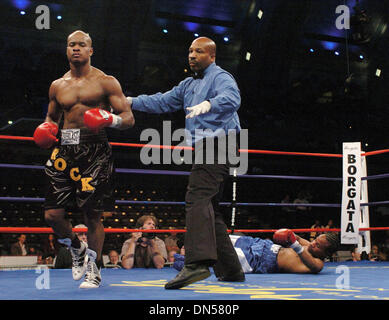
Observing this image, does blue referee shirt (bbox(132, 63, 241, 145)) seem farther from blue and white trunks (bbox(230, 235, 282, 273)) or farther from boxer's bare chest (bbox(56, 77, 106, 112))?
blue and white trunks (bbox(230, 235, 282, 273))

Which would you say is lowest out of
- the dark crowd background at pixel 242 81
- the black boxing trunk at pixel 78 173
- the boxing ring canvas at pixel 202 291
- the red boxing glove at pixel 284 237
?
the boxing ring canvas at pixel 202 291

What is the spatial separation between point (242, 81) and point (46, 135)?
9.10 m

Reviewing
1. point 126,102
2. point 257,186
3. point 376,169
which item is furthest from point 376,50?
point 126,102

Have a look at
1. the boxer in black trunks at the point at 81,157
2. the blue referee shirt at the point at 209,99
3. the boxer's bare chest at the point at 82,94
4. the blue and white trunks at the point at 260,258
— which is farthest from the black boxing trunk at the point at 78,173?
the blue and white trunks at the point at 260,258

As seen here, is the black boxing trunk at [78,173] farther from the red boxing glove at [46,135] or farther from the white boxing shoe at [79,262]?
the white boxing shoe at [79,262]

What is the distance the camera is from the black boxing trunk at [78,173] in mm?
2291

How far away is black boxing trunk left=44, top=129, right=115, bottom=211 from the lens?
2291 millimetres

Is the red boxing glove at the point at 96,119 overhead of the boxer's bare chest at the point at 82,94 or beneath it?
beneath

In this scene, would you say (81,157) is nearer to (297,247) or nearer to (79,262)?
(79,262)

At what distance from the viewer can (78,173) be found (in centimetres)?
230

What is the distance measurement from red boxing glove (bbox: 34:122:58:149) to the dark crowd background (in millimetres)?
6314

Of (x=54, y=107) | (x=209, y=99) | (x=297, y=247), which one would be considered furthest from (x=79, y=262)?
(x=297, y=247)
